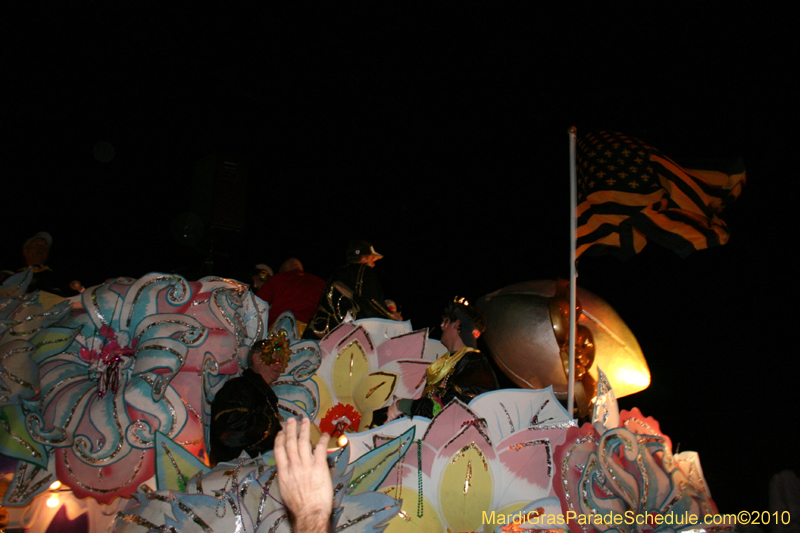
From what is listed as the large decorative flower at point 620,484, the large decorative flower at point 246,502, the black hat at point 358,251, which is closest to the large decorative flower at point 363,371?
the black hat at point 358,251

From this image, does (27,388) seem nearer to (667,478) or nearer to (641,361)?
(667,478)

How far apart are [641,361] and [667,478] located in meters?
1.48

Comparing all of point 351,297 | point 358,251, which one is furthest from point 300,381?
→ point 358,251

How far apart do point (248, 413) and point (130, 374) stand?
626mm

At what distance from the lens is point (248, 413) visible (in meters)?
2.60

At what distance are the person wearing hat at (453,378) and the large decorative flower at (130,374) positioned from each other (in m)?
0.93

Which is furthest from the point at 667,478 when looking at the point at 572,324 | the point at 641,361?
the point at 641,361

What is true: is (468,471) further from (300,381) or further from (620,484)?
(300,381)

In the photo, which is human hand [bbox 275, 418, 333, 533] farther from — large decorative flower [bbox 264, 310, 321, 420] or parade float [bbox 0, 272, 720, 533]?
large decorative flower [bbox 264, 310, 321, 420]

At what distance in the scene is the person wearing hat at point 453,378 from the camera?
9.30 feet

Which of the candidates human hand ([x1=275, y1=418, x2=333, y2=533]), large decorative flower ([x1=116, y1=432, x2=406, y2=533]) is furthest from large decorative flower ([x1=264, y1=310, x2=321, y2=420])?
human hand ([x1=275, y1=418, x2=333, y2=533])

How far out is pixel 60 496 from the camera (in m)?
2.13

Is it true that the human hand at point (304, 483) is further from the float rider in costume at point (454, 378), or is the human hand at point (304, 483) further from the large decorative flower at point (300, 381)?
the large decorative flower at point (300, 381)

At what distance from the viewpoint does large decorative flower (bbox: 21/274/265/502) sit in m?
1.96
